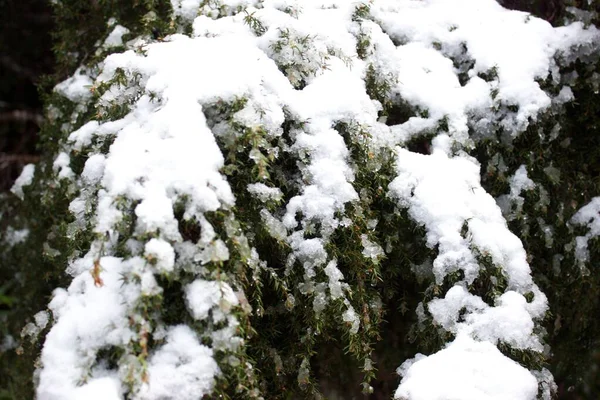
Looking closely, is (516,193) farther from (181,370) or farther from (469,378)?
(181,370)

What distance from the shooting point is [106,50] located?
6.69ft

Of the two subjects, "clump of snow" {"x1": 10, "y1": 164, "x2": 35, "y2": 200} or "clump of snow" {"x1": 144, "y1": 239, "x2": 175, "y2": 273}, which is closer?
"clump of snow" {"x1": 144, "y1": 239, "x2": 175, "y2": 273}

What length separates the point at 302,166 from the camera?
5.05 feet

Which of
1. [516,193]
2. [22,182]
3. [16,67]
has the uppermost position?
[516,193]

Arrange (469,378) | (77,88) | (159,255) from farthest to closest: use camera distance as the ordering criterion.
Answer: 1. (77,88)
2. (469,378)
3. (159,255)

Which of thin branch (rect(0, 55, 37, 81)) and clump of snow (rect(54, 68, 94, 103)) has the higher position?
clump of snow (rect(54, 68, 94, 103))

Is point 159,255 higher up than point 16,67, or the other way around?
point 159,255

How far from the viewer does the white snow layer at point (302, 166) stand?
4.00 ft

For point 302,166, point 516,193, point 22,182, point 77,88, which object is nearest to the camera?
point 302,166

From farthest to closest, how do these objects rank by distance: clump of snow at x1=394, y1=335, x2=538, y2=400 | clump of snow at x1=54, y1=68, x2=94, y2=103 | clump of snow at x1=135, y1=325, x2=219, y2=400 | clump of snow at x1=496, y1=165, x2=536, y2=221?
clump of snow at x1=54, y1=68, x2=94, y2=103 → clump of snow at x1=496, y1=165, x2=536, y2=221 → clump of snow at x1=394, y1=335, x2=538, y2=400 → clump of snow at x1=135, y1=325, x2=219, y2=400

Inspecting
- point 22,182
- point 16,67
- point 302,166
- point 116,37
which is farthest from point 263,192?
point 16,67

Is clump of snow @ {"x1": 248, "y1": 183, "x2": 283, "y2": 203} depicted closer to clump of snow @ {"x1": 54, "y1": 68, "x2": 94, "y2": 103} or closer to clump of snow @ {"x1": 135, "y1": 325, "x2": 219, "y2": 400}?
clump of snow @ {"x1": 135, "y1": 325, "x2": 219, "y2": 400}

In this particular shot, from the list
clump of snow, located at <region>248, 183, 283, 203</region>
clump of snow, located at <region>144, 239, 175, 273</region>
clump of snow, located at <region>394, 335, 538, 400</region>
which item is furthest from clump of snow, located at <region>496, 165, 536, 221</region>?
clump of snow, located at <region>144, 239, 175, 273</region>

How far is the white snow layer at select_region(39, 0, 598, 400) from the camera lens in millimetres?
1220
